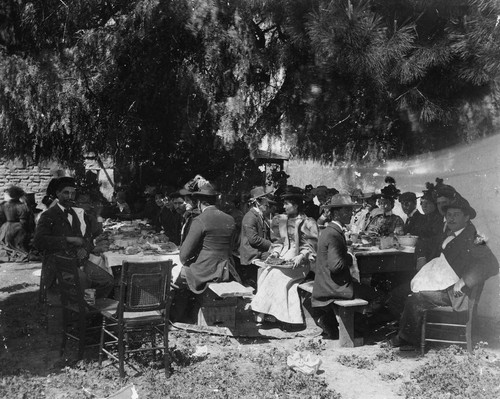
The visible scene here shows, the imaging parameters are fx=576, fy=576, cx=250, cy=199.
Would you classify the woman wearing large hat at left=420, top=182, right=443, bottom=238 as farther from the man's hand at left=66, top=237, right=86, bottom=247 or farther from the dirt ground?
the man's hand at left=66, top=237, right=86, bottom=247

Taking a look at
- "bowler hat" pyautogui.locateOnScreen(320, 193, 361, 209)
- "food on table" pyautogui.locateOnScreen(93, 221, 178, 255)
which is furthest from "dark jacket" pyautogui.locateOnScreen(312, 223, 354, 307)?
"food on table" pyautogui.locateOnScreen(93, 221, 178, 255)

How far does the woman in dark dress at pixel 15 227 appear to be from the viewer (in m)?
12.5

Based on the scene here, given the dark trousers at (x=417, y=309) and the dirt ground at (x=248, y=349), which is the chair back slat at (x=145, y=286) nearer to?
the dirt ground at (x=248, y=349)

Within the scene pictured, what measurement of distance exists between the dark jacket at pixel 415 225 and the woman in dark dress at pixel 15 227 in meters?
8.16

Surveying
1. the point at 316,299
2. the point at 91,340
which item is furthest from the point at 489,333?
the point at 91,340

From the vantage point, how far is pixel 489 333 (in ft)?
22.2

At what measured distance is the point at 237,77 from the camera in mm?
9164

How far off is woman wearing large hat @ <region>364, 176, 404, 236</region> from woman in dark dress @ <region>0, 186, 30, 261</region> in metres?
7.49

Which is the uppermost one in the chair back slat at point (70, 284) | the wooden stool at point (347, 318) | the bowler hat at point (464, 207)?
the bowler hat at point (464, 207)

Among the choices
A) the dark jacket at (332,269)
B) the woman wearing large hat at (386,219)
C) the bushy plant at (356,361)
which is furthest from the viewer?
the woman wearing large hat at (386,219)

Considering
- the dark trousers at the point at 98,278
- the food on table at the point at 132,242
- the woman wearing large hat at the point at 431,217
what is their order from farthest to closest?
1. the woman wearing large hat at the point at 431,217
2. the food on table at the point at 132,242
3. the dark trousers at the point at 98,278

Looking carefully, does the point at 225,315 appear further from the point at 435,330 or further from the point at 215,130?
the point at 215,130

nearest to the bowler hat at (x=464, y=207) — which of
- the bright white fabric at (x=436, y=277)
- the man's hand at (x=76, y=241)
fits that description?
the bright white fabric at (x=436, y=277)

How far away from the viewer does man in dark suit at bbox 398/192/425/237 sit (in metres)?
8.64
